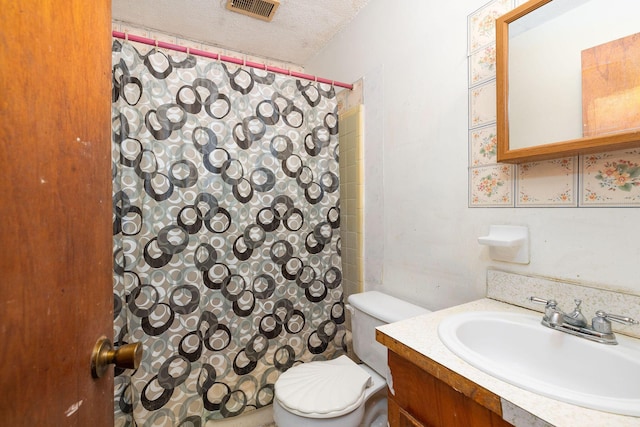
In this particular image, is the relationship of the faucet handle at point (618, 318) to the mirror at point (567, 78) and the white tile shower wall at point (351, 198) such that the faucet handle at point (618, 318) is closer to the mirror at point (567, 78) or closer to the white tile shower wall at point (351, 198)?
the mirror at point (567, 78)

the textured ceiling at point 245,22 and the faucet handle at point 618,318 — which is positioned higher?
the textured ceiling at point 245,22

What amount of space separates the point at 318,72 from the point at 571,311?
6.63ft

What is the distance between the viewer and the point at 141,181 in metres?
1.28

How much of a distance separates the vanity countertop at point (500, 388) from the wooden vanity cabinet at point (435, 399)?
A: 2 cm

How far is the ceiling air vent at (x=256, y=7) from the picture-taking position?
1.63 meters

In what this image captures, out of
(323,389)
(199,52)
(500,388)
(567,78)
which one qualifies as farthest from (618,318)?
(199,52)

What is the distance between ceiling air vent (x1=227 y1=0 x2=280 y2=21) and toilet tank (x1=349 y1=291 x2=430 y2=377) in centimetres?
168

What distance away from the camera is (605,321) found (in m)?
0.72

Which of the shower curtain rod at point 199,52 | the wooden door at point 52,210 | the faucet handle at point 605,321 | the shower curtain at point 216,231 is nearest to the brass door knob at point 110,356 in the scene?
the wooden door at point 52,210

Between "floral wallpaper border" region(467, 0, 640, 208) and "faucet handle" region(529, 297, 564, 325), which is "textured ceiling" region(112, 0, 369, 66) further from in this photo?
"faucet handle" region(529, 297, 564, 325)

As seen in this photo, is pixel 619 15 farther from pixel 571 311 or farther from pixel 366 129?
pixel 366 129

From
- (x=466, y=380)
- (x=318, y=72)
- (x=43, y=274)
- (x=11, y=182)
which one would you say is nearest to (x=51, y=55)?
(x=11, y=182)

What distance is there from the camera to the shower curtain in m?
1.27

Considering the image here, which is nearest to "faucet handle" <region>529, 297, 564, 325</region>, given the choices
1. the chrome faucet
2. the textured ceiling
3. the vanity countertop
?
the chrome faucet
